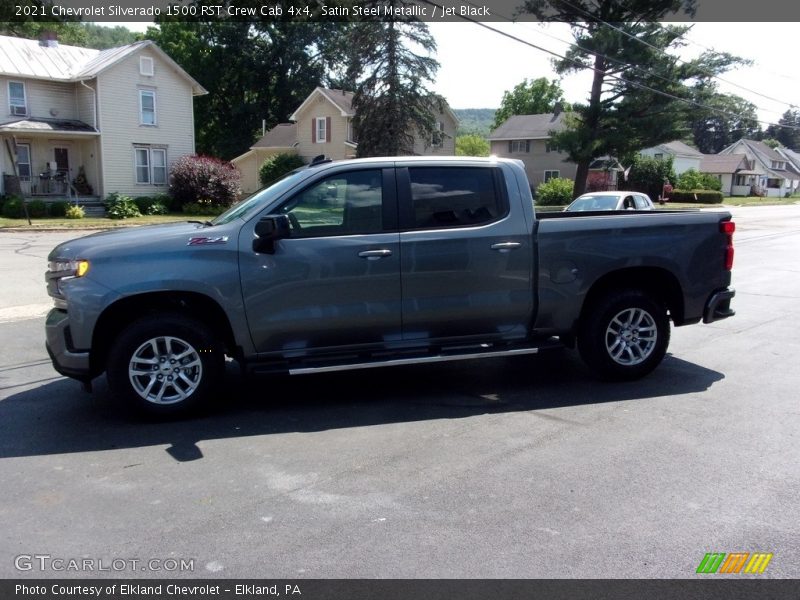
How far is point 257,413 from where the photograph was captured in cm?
594

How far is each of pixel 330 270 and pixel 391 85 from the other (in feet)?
92.4

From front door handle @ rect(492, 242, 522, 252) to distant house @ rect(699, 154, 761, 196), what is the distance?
265 ft

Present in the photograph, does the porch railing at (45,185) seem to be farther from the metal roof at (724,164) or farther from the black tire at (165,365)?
the metal roof at (724,164)

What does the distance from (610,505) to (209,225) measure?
3.91 m

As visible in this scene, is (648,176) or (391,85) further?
(648,176)

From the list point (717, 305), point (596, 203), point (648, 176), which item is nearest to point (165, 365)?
point (717, 305)

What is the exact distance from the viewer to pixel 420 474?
15.3ft

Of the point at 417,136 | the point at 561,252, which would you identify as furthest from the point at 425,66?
the point at 561,252

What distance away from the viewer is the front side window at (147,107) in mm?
35156

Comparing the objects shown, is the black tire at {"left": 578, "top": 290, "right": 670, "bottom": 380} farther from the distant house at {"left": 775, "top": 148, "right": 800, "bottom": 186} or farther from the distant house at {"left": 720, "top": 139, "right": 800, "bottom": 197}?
the distant house at {"left": 775, "top": 148, "right": 800, "bottom": 186}

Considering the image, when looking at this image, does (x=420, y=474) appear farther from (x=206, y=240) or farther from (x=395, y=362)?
(x=206, y=240)

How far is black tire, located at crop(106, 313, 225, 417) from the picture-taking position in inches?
218

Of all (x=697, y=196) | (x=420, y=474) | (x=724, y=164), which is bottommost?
(x=420, y=474)
